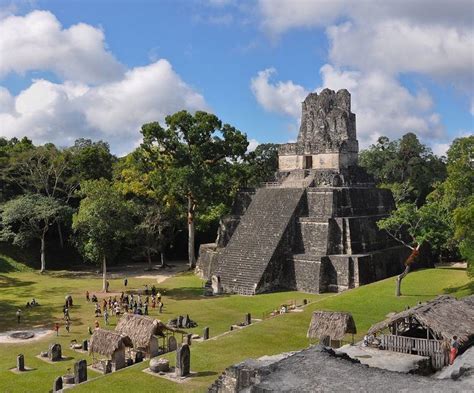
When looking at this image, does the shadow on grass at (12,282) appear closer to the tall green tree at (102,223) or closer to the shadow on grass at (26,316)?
the shadow on grass at (26,316)

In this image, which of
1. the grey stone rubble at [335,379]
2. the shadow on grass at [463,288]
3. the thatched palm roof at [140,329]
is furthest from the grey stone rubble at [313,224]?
the grey stone rubble at [335,379]

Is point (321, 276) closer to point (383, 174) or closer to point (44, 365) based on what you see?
point (44, 365)

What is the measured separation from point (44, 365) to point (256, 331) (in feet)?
23.5

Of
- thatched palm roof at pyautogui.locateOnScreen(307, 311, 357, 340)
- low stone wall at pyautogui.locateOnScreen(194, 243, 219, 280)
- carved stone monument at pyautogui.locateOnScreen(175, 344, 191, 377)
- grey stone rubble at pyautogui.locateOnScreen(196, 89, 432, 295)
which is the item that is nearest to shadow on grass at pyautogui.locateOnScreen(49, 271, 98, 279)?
low stone wall at pyautogui.locateOnScreen(194, 243, 219, 280)

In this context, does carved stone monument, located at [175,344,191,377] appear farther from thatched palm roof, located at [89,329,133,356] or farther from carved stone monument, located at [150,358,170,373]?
thatched palm roof, located at [89,329,133,356]

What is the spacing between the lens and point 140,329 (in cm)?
1645

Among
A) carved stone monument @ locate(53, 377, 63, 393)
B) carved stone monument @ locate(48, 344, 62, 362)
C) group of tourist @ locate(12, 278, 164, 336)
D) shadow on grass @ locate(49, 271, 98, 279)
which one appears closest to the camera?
carved stone monument @ locate(53, 377, 63, 393)

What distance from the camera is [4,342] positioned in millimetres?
18781

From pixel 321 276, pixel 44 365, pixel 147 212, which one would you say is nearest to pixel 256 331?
pixel 44 365

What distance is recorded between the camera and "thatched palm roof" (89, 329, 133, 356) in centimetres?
1525

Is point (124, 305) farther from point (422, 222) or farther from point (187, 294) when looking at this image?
point (422, 222)

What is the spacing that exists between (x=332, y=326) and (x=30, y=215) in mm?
25517

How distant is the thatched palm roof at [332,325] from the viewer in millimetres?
16016

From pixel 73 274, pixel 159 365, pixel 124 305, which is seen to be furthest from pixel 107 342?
pixel 73 274
